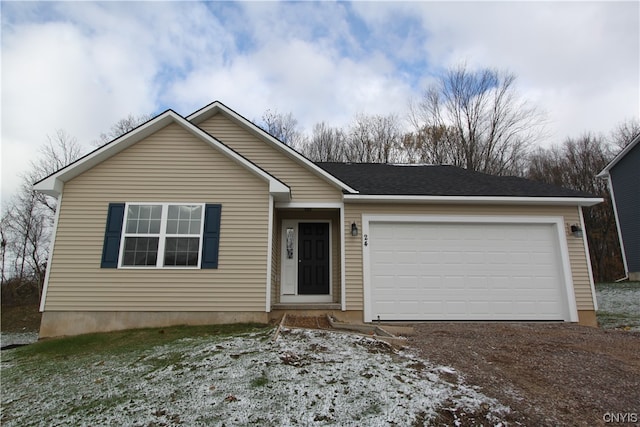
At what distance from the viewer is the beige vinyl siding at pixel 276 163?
7844mm

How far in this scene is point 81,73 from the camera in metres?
11.0

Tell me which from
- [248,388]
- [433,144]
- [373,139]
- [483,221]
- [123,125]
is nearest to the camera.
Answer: [248,388]

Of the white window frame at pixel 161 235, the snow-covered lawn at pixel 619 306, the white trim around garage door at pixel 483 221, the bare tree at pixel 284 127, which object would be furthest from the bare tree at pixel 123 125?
the snow-covered lawn at pixel 619 306

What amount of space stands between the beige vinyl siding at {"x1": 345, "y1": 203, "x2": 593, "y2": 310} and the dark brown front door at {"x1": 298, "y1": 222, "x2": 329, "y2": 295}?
1.31 meters

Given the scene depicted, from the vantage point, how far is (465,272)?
7.59 meters

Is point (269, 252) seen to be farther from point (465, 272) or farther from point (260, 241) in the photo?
point (465, 272)

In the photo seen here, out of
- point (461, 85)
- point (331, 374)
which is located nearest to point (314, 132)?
point (461, 85)

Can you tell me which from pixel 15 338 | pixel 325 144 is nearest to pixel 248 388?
pixel 15 338

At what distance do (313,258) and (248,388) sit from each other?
17.4 feet

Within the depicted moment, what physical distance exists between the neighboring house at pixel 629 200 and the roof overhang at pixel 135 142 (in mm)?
16531

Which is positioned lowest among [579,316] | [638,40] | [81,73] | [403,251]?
[579,316]

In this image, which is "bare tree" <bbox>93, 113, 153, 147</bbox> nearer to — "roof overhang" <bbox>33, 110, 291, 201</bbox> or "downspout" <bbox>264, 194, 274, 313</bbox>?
"roof overhang" <bbox>33, 110, 291, 201</bbox>

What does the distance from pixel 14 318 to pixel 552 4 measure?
79.0 feet

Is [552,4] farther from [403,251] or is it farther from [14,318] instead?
[14,318]
